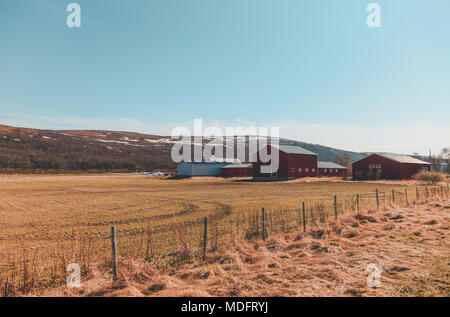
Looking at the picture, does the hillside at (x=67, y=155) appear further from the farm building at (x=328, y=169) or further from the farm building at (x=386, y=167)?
the farm building at (x=386, y=167)

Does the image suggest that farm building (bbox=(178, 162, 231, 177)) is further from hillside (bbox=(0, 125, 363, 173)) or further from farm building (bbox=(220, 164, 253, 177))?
hillside (bbox=(0, 125, 363, 173))

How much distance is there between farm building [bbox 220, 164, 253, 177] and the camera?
79.5 m

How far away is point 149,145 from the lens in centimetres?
17025

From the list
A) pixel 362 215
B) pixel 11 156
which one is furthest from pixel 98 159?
pixel 362 215

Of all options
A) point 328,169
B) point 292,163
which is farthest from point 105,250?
point 328,169

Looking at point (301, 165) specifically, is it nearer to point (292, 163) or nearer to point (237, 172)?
point (292, 163)

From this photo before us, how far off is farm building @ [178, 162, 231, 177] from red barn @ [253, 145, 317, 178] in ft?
71.3

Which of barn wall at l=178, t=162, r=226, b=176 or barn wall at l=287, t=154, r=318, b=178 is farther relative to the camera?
barn wall at l=178, t=162, r=226, b=176

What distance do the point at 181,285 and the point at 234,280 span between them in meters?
1.23

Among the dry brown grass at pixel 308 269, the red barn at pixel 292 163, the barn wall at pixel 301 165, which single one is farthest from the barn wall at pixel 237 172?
the dry brown grass at pixel 308 269

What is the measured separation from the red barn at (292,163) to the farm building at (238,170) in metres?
14.5

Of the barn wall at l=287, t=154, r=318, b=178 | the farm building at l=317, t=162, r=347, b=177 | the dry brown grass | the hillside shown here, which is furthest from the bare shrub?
the hillside

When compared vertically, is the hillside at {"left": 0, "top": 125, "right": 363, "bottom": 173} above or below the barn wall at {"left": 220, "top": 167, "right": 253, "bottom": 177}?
above
